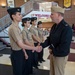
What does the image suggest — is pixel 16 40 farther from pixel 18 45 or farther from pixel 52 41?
pixel 52 41

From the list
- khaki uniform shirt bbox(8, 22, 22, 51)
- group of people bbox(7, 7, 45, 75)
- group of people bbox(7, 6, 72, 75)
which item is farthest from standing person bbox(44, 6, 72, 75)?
khaki uniform shirt bbox(8, 22, 22, 51)

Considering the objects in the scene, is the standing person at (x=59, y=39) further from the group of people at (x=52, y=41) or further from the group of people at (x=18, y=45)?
the group of people at (x=18, y=45)

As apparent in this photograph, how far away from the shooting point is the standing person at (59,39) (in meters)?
2.57

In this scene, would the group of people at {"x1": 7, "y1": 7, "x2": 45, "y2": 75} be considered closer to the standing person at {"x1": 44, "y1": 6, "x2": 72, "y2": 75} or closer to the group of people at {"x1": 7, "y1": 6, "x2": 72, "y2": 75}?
the group of people at {"x1": 7, "y1": 6, "x2": 72, "y2": 75}

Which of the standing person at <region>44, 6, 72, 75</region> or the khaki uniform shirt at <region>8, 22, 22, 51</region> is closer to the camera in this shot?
the standing person at <region>44, 6, 72, 75</region>

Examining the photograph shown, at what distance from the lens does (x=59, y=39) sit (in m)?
2.65

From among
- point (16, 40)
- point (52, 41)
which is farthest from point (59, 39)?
point (16, 40)

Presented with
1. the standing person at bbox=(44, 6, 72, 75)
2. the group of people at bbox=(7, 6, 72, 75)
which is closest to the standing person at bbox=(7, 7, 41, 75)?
the group of people at bbox=(7, 6, 72, 75)

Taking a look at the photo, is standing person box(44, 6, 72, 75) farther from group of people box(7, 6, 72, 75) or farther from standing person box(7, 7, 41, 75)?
standing person box(7, 7, 41, 75)

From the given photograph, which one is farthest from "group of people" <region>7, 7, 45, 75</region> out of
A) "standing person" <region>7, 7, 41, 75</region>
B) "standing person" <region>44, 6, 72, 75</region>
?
"standing person" <region>44, 6, 72, 75</region>

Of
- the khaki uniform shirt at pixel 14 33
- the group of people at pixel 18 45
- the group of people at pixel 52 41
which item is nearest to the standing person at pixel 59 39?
the group of people at pixel 52 41

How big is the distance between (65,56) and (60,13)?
2.30 ft

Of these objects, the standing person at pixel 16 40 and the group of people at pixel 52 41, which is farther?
the standing person at pixel 16 40

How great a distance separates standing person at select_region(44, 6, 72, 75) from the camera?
2.57 metres
